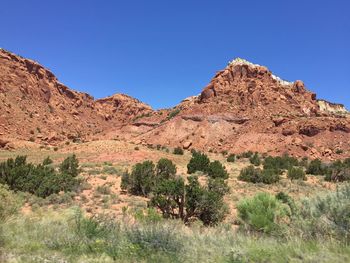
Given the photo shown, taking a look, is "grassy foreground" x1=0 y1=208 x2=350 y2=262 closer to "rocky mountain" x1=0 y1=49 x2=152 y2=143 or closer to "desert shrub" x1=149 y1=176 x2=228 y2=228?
"desert shrub" x1=149 y1=176 x2=228 y2=228

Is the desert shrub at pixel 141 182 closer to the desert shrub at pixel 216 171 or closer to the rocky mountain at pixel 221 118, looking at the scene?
the desert shrub at pixel 216 171

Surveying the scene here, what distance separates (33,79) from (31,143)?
111 ft

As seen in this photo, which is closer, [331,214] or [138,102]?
[331,214]

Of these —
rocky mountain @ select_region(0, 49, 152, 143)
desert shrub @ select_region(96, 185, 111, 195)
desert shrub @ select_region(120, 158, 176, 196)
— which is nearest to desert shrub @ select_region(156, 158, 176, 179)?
desert shrub @ select_region(120, 158, 176, 196)

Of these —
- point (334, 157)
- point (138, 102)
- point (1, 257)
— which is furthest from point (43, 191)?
point (138, 102)

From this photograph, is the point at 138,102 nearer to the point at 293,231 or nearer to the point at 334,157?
the point at 334,157

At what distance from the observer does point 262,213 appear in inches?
409

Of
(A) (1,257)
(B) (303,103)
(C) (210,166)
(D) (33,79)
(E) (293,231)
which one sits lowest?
(A) (1,257)

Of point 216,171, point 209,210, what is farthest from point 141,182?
point 216,171

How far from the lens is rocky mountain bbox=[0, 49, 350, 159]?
2083 inches

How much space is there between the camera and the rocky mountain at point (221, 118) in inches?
2083

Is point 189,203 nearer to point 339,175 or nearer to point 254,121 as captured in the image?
point 339,175

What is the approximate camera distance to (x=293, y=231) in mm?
7031

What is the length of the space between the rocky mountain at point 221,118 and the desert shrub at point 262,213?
1579 inches
